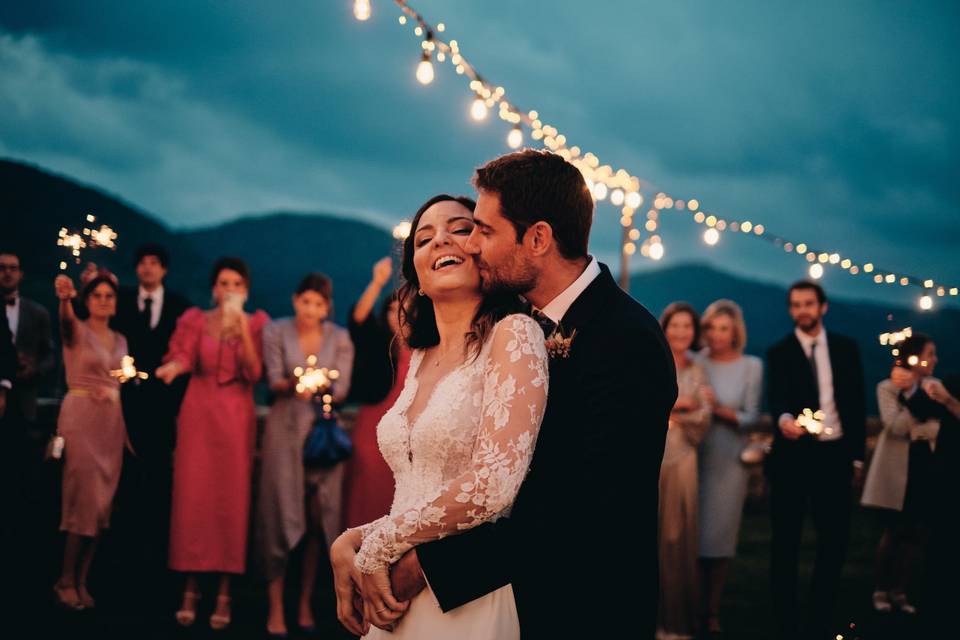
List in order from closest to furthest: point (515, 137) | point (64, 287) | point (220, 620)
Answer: point (64, 287)
point (220, 620)
point (515, 137)

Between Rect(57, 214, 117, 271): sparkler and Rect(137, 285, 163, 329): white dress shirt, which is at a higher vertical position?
Rect(57, 214, 117, 271): sparkler

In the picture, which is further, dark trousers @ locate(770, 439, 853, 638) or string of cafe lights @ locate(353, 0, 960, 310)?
string of cafe lights @ locate(353, 0, 960, 310)

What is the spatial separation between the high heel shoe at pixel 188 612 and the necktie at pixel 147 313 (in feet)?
5.89

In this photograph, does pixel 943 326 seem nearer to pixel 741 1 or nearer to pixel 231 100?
pixel 231 100

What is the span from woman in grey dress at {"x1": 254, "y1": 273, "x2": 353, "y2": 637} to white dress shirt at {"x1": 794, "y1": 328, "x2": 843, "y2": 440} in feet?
9.65

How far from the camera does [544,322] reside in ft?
6.04

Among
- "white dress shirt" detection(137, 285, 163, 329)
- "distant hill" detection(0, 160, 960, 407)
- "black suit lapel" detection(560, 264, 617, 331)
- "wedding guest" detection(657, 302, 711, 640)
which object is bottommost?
"wedding guest" detection(657, 302, 711, 640)

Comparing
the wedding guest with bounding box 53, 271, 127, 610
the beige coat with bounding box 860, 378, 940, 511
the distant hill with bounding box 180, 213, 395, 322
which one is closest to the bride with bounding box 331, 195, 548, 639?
the wedding guest with bounding box 53, 271, 127, 610

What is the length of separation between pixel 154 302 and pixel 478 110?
2.62 meters

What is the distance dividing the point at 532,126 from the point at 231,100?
5791 cm

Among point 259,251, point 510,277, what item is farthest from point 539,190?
point 259,251

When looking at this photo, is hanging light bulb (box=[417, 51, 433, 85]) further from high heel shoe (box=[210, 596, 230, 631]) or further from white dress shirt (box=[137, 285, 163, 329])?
high heel shoe (box=[210, 596, 230, 631])

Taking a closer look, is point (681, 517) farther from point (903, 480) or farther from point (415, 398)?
point (415, 398)

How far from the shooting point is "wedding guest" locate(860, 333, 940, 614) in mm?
5797
